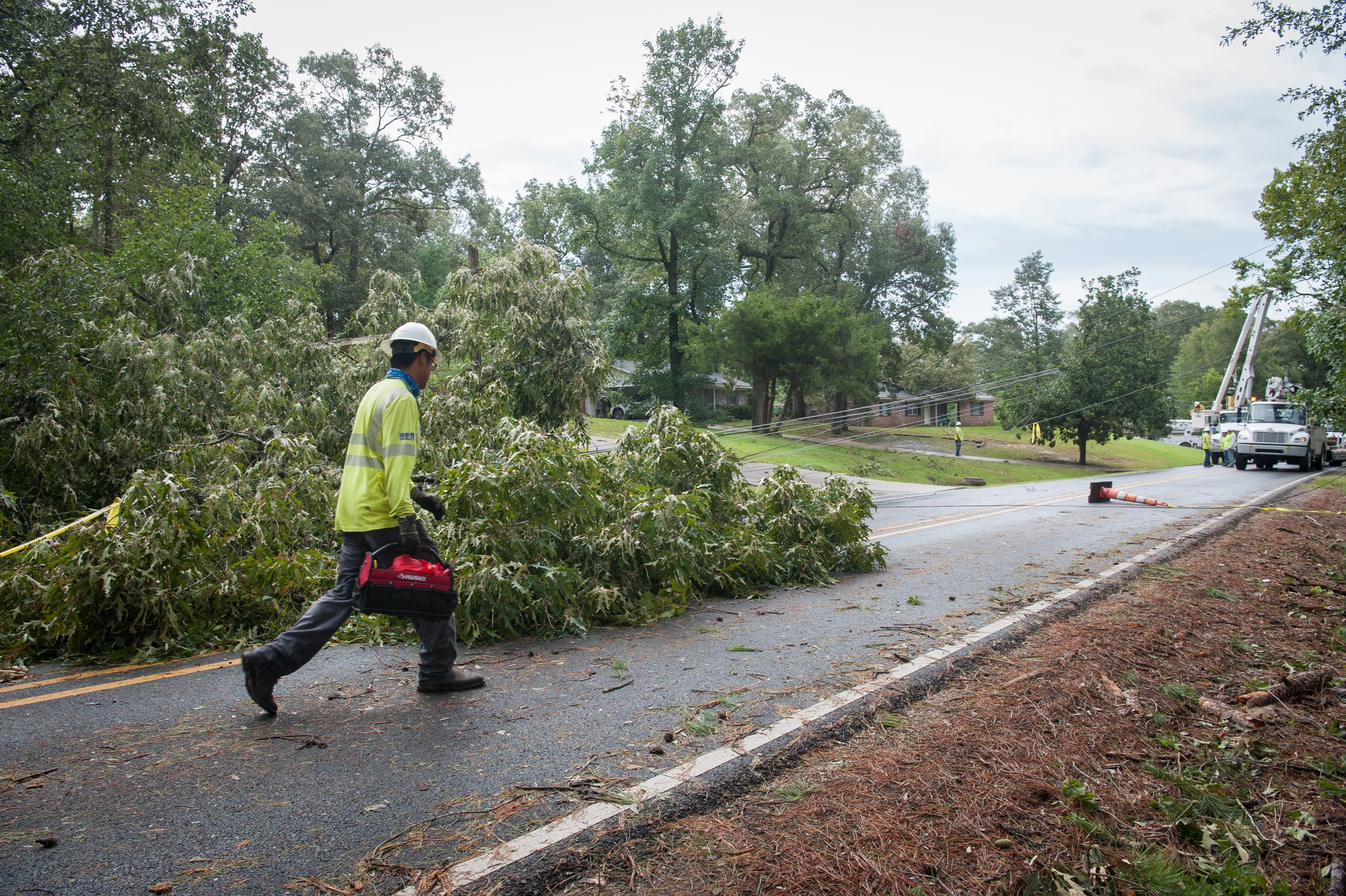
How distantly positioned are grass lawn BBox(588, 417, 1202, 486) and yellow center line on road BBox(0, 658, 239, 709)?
12.8 meters

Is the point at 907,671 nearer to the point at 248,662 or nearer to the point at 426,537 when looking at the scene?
the point at 426,537

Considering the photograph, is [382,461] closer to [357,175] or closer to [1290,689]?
[1290,689]

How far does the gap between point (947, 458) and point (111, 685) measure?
35.0m

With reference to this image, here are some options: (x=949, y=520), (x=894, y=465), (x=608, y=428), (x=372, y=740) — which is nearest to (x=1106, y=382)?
(x=894, y=465)

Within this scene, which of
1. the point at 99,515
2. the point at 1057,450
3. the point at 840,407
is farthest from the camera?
the point at 840,407

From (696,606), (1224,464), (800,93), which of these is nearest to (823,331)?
(800,93)

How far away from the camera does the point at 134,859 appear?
264 cm

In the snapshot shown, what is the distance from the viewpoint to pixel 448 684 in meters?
4.39

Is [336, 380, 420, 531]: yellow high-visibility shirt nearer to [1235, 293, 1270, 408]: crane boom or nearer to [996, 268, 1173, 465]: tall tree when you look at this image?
[996, 268, 1173, 465]: tall tree

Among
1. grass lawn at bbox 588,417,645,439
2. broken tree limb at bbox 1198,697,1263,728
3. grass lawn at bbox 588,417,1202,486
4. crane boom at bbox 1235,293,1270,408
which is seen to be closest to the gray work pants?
broken tree limb at bbox 1198,697,1263,728

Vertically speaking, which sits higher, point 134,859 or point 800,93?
point 800,93

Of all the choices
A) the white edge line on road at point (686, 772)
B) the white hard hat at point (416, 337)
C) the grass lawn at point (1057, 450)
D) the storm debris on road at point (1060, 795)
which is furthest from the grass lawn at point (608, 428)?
the storm debris on road at point (1060, 795)

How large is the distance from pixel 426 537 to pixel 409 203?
44.9 meters

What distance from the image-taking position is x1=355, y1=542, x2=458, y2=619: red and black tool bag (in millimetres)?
4090
